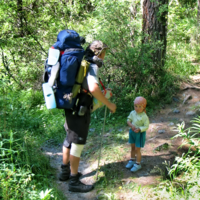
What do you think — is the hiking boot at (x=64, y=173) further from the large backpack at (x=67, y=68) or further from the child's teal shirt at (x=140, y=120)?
the child's teal shirt at (x=140, y=120)

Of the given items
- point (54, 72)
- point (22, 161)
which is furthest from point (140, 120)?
point (22, 161)

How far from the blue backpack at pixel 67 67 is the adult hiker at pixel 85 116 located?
0.63ft

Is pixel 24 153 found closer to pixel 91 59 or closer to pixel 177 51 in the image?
pixel 91 59

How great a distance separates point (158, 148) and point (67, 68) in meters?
2.48

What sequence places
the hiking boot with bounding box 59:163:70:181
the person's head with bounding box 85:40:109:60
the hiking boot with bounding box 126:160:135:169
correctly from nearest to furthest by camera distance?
the person's head with bounding box 85:40:109:60 < the hiking boot with bounding box 59:163:70:181 < the hiking boot with bounding box 126:160:135:169

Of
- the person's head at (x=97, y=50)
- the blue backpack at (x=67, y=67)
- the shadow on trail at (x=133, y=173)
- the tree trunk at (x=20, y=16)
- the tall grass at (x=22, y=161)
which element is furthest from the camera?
the tree trunk at (x=20, y=16)

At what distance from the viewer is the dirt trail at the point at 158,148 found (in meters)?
3.78

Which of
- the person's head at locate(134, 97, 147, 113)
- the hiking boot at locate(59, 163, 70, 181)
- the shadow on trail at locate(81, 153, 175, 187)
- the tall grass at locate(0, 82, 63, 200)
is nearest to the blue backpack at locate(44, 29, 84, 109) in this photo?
the tall grass at locate(0, 82, 63, 200)

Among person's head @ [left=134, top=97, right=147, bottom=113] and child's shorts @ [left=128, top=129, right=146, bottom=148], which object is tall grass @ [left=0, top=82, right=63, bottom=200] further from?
person's head @ [left=134, top=97, right=147, bottom=113]

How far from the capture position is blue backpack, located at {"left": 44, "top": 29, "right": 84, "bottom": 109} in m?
3.22

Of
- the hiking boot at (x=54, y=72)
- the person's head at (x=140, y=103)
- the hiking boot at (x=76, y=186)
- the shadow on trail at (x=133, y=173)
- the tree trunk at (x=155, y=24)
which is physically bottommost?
the hiking boot at (x=76, y=186)

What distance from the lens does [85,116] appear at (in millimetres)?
3596

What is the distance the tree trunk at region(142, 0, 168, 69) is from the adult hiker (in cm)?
318

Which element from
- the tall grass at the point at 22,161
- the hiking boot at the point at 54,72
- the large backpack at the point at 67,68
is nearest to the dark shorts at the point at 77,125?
the large backpack at the point at 67,68
